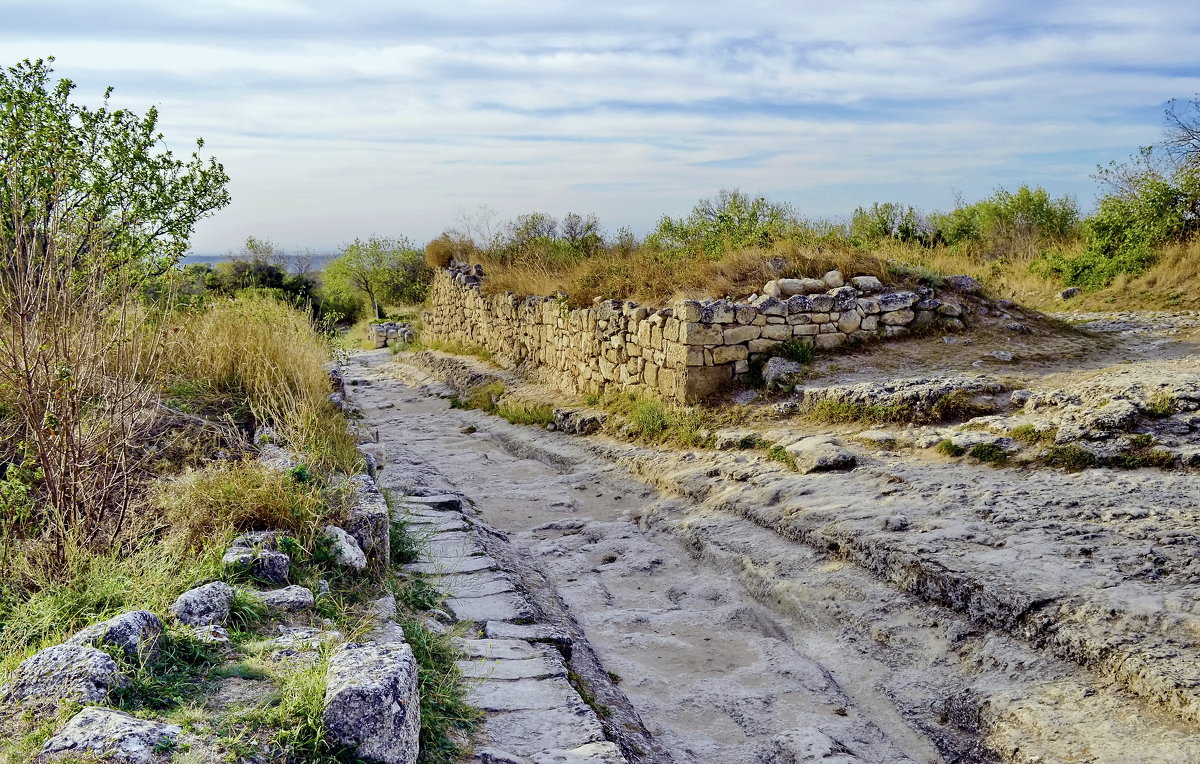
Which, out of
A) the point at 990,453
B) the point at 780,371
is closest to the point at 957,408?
the point at 990,453

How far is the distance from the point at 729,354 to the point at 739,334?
264 mm

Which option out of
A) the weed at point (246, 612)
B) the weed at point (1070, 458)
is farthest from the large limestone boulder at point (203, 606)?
the weed at point (1070, 458)

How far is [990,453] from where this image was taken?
659 centimetres

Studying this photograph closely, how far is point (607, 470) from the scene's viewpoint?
8.97 m

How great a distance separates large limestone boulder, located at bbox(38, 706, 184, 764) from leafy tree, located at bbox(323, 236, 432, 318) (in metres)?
30.9

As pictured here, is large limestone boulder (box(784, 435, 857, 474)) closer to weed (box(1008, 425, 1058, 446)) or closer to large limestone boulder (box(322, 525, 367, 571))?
weed (box(1008, 425, 1058, 446))

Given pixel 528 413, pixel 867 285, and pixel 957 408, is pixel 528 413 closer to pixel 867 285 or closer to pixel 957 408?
pixel 867 285

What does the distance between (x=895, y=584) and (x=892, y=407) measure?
121 inches

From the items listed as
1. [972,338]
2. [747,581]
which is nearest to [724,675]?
[747,581]

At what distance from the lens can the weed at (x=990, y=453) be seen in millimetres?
6488

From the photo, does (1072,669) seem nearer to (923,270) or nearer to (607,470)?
(607,470)

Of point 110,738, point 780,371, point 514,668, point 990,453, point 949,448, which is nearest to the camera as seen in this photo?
point 110,738

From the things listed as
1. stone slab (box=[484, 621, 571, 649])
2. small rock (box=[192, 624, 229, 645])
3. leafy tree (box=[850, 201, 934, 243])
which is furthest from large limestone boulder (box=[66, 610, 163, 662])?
leafy tree (box=[850, 201, 934, 243])

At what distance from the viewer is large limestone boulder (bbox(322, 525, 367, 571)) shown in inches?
178
